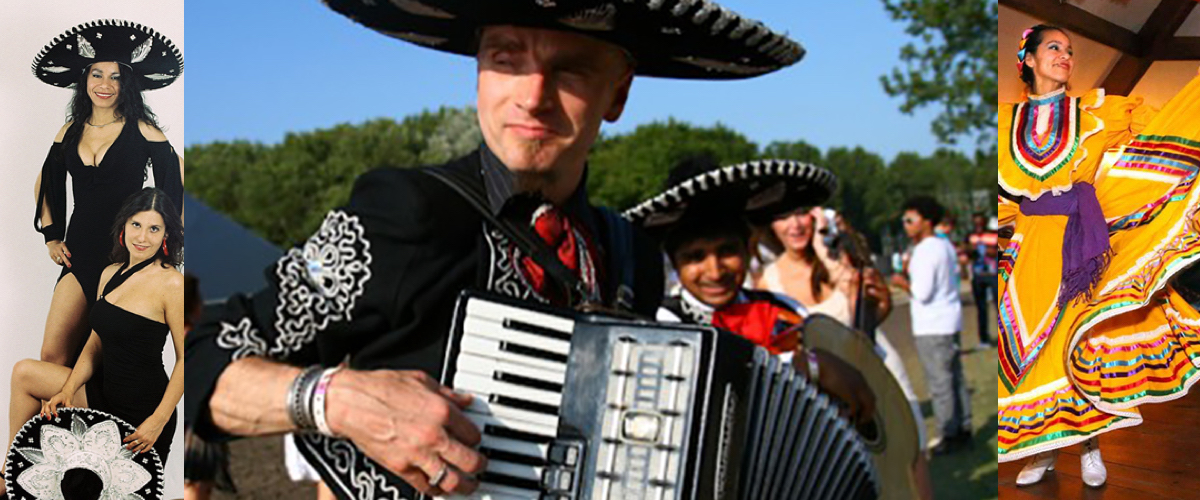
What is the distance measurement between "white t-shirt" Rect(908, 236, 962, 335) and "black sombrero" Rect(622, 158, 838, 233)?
367 mm

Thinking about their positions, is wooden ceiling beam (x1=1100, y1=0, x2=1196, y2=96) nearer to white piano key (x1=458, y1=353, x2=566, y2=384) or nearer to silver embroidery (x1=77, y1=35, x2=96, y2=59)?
white piano key (x1=458, y1=353, x2=566, y2=384)

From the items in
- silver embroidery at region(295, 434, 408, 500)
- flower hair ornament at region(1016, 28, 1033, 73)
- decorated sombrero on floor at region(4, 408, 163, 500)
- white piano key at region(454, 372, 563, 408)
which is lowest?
decorated sombrero on floor at region(4, 408, 163, 500)

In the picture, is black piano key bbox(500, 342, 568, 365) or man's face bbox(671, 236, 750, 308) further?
man's face bbox(671, 236, 750, 308)

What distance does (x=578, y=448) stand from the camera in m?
1.76

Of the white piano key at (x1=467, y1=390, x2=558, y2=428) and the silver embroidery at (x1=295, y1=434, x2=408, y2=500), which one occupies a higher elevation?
the white piano key at (x1=467, y1=390, x2=558, y2=428)

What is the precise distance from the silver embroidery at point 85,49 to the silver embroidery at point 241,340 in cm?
221

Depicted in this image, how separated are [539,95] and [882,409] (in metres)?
1.29

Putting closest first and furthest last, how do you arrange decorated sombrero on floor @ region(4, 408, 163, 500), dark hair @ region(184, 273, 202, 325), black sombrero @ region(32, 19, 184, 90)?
dark hair @ region(184, 273, 202, 325) → black sombrero @ region(32, 19, 184, 90) → decorated sombrero on floor @ region(4, 408, 163, 500)

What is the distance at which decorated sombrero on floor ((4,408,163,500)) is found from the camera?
3.64m

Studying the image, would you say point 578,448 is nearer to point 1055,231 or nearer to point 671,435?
point 671,435

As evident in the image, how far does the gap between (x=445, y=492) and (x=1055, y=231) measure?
7.00 ft

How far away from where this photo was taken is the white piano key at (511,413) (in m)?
1.77

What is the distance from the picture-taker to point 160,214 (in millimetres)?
3543

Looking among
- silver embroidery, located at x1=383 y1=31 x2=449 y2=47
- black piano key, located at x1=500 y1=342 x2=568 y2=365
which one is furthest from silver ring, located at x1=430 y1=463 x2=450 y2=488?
silver embroidery, located at x1=383 y1=31 x2=449 y2=47
